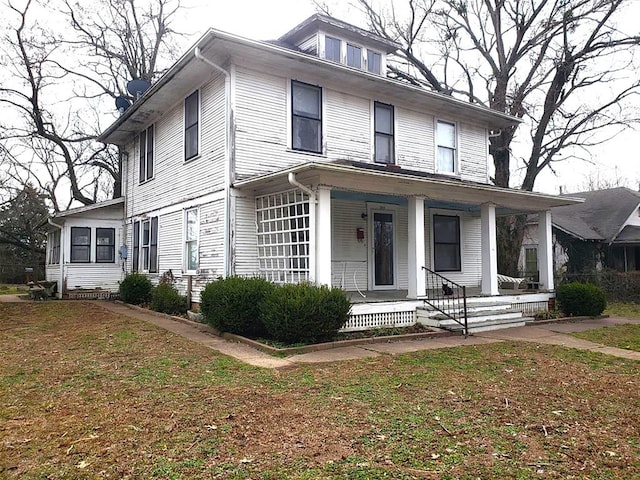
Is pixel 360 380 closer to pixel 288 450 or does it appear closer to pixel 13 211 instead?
pixel 288 450

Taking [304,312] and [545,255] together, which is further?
[545,255]

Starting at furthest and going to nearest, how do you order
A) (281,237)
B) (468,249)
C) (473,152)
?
(473,152)
(468,249)
(281,237)

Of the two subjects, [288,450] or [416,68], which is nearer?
[288,450]

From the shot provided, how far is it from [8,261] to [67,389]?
109ft

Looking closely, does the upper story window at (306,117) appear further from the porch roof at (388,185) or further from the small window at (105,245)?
the small window at (105,245)

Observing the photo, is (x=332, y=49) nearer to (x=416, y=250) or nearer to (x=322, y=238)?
(x=416, y=250)

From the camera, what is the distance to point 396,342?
8.59 metres

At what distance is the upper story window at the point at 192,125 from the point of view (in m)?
11.8

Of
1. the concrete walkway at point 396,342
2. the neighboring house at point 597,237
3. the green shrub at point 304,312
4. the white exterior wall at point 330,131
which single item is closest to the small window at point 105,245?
the concrete walkway at point 396,342

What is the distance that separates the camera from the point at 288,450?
144 inches

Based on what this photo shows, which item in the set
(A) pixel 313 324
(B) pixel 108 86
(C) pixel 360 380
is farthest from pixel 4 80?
(C) pixel 360 380

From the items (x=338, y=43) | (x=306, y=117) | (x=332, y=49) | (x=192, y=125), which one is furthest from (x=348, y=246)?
(x=338, y=43)

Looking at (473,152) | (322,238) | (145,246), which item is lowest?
(322,238)

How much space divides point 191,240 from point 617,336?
31.6 feet
